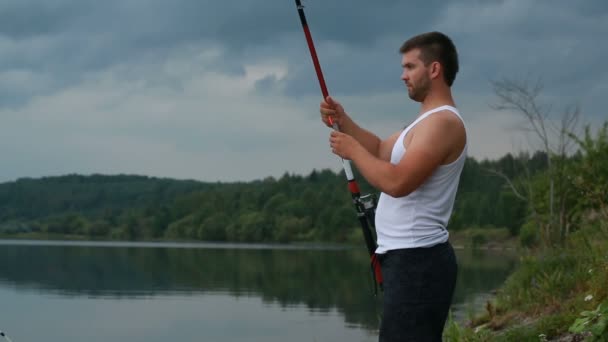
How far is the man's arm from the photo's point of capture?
9.84ft

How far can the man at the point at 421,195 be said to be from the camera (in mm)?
3035

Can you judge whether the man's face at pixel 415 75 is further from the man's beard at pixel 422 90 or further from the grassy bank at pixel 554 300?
the grassy bank at pixel 554 300

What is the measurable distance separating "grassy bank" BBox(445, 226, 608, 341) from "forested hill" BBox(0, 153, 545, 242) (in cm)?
7418

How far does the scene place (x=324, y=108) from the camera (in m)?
3.61

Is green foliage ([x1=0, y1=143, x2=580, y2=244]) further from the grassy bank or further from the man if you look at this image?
the man

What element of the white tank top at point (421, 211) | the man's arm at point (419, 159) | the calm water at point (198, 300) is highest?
the man's arm at point (419, 159)

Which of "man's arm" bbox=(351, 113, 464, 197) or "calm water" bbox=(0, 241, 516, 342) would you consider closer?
"man's arm" bbox=(351, 113, 464, 197)

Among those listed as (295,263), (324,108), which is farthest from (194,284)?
(324,108)

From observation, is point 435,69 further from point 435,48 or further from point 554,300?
point 554,300

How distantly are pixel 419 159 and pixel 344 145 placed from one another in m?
0.33

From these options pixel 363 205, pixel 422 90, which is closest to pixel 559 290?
pixel 363 205

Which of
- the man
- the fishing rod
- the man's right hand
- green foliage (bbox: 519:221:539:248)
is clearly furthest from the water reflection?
the man

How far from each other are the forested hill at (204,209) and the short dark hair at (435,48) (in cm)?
8295

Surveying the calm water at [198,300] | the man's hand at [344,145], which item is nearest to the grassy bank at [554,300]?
the man's hand at [344,145]
